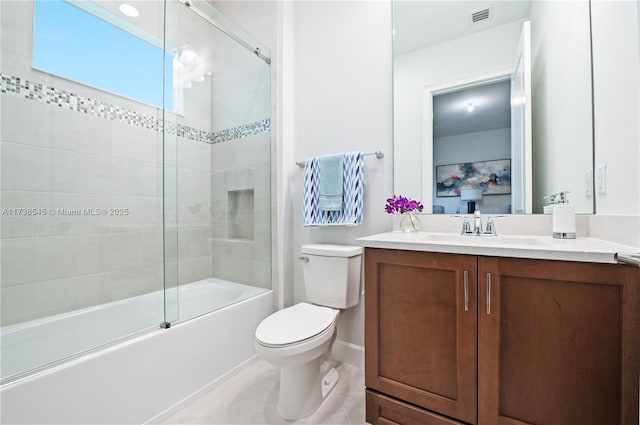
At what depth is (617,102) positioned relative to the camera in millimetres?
1021

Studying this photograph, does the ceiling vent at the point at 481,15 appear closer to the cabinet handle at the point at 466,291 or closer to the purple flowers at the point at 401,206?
the purple flowers at the point at 401,206

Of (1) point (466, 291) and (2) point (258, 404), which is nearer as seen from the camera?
(1) point (466, 291)

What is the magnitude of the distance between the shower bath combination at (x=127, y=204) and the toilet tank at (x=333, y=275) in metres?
0.49

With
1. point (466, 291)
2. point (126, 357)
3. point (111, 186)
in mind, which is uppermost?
point (111, 186)

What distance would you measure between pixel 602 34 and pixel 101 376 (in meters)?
2.51

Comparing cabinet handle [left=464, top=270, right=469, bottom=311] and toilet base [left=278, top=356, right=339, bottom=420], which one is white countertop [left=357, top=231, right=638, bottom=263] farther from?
toilet base [left=278, top=356, right=339, bottom=420]

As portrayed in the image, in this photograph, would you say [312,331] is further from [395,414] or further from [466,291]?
[466,291]

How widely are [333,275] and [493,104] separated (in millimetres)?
1309

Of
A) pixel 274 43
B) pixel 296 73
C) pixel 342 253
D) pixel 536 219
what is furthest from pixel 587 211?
pixel 274 43

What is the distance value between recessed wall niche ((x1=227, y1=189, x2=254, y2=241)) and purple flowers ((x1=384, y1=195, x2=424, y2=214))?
3.63 ft

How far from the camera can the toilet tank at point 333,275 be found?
5.41 feet

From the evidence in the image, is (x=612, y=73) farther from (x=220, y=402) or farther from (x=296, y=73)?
(x=220, y=402)

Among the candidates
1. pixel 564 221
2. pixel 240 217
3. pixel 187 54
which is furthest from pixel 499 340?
pixel 187 54

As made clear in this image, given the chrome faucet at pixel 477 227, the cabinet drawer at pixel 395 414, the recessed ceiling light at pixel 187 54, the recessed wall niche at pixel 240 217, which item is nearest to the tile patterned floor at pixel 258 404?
the cabinet drawer at pixel 395 414
